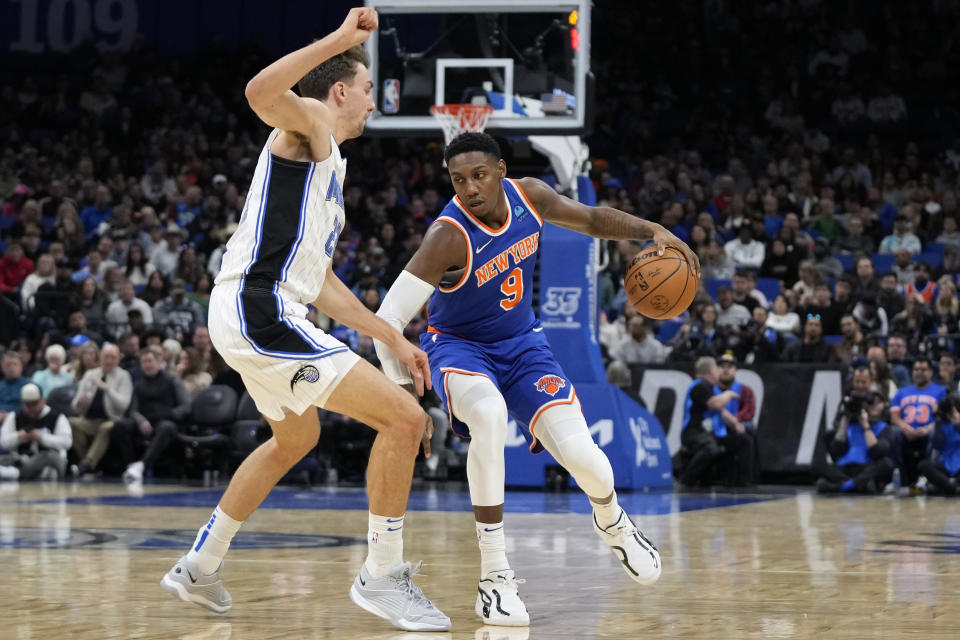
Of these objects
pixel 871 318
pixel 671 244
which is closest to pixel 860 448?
pixel 871 318

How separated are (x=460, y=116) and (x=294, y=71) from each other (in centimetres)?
796

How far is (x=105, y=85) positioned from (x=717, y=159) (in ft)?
35.8

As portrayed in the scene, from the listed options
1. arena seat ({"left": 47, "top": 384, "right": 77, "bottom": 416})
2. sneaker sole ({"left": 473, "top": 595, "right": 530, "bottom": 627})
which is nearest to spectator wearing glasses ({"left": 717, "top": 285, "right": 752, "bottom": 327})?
arena seat ({"left": 47, "top": 384, "right": 77, "bottom": 416})

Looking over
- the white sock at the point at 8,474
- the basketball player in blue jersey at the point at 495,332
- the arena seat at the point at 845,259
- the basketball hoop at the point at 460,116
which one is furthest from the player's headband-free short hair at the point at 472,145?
the arena seat at the point at 845,259

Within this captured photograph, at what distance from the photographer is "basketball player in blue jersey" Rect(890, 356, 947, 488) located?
1369 cm

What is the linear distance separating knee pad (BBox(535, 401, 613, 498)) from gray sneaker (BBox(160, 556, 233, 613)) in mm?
1453

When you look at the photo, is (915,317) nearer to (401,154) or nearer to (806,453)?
(806,453)

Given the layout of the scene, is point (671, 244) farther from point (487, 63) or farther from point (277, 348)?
point (487, 63)

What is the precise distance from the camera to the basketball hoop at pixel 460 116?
12508 millimetres

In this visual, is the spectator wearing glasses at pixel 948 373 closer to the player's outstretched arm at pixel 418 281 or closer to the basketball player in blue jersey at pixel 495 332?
the basketball player in blue jersey at pixel 495 332

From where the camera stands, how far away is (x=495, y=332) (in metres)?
5.96

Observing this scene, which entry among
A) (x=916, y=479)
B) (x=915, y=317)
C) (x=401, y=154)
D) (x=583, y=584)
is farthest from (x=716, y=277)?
(x=583, y=584)

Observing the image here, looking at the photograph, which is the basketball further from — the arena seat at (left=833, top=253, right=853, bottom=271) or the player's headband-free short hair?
the arena seat at (left=833, top=253, right=853, bottom=271)

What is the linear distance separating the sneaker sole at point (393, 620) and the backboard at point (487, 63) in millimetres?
7968
